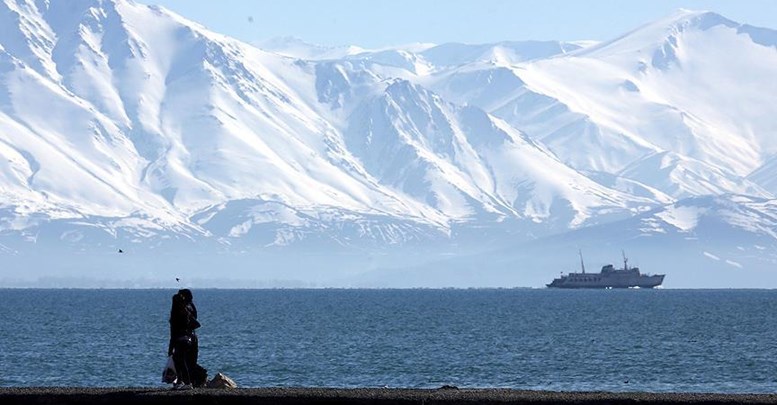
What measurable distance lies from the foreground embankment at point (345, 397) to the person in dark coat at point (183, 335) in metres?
1.82

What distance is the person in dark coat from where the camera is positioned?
44.3 metres

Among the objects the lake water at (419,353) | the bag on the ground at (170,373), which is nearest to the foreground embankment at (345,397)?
the bag on the ground at (170,373)

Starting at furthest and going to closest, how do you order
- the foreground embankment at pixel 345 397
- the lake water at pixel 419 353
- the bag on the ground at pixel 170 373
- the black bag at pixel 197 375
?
the lake water at pixel 419 353 → the black bag at pixel 197 375 → the bag on the ground at pixel 170 373 → the foreground embankment at pixel 345 397

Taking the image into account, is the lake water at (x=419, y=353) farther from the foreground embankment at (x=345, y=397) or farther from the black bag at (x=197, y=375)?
the foreground embankment at (x=345, y=397)

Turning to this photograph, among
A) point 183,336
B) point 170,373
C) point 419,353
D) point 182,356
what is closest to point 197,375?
point 182,356

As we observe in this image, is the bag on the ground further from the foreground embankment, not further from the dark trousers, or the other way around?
the foreground embankment

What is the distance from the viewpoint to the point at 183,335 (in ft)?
146

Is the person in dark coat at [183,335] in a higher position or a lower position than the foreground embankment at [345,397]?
higher

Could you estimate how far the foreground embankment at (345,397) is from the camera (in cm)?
4047

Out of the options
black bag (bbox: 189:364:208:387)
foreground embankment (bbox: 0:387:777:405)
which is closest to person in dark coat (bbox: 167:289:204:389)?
black bag (bbox: 189:364:208:387)

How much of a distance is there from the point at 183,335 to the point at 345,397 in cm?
532

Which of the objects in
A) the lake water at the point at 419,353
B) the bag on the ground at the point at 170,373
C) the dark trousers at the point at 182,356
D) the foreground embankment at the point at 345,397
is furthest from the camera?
the lake water at the point at 419,353

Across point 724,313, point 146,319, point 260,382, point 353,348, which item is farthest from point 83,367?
point 724,313

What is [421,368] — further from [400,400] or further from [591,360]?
[400,400]
